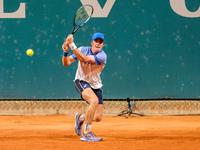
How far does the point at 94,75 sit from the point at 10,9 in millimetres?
4761

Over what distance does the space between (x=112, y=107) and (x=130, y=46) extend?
1.62 metres

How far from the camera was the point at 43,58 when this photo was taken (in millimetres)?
8766

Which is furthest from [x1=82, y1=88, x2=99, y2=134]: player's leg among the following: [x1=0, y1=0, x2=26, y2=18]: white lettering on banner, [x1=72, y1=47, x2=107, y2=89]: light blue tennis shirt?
[x1=0, y1=0, x2=26, y2=18]: white lettering on banner

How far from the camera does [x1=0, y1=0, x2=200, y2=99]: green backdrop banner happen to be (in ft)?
28.0

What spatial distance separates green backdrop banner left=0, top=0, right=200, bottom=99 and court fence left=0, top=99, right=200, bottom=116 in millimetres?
163

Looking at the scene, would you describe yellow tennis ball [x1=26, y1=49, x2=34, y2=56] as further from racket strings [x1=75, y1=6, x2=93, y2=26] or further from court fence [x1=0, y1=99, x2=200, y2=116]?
racket strings [x1=75, y1=6, x2=93, y2=26]

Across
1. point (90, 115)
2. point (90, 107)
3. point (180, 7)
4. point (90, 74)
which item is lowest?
point (90, 115)

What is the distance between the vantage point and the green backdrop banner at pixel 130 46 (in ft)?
28.0

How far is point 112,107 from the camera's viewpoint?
880cm

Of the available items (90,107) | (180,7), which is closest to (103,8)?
(180,7)

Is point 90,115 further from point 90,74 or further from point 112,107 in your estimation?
point 112,107

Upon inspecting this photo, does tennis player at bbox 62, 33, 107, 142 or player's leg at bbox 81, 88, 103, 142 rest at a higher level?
tennis player at bbox 62, 33, 107, 142

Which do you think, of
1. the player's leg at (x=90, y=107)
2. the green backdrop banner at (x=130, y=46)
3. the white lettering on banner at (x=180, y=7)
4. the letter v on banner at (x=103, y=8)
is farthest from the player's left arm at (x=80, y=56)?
the white lettering on banner at (x=180, y=7)

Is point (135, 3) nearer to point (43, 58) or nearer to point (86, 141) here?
point (43, 58)
